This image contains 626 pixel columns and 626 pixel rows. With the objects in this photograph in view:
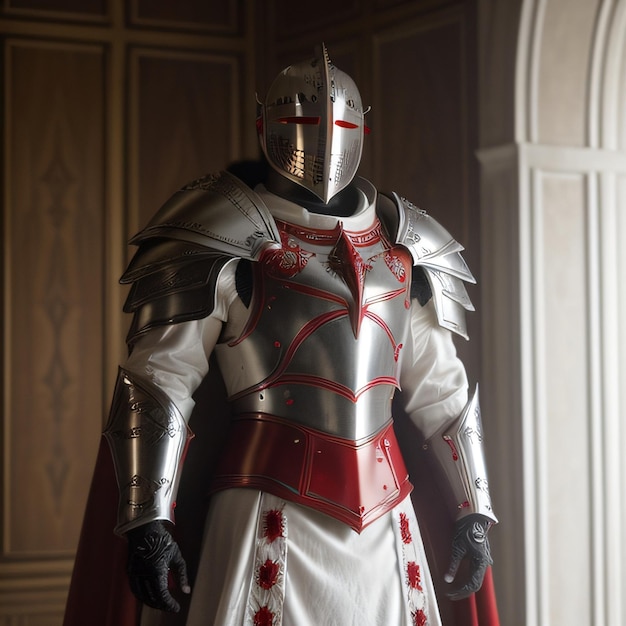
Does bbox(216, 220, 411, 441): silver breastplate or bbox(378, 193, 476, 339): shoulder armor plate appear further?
bbox(378, 193, 476, 339): shoulder armor plate

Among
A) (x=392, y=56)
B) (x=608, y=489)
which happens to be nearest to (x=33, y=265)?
(x=392, y=56)

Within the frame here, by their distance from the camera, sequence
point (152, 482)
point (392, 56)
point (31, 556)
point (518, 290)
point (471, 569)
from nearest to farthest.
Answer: point (152, 482) → point (471, 569) → point (518, 290) → point (392, 56) → point (31, 556)

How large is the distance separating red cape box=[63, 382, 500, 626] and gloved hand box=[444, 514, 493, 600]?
0.10 metres

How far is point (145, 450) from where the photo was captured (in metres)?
1.81

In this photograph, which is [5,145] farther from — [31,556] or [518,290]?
[518,290]

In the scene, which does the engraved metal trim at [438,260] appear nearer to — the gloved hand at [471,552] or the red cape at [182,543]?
the red cape at [182,543]

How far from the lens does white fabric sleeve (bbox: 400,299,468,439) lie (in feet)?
6.86

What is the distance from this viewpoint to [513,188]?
2734mm

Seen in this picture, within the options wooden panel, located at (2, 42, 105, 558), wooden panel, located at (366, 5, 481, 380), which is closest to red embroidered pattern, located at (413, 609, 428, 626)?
wooden panel, located at (366, 5, 481, 380)

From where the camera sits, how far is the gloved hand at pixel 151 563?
69.2 inches

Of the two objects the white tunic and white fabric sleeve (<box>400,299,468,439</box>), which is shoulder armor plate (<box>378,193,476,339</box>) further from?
the white tunic

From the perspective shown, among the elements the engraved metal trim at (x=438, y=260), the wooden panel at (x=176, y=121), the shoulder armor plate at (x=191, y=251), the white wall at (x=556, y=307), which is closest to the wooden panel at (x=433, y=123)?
the white wall at (x=556, y=307)

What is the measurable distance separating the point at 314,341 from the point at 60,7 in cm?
206

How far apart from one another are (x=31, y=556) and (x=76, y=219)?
113 centimetres
